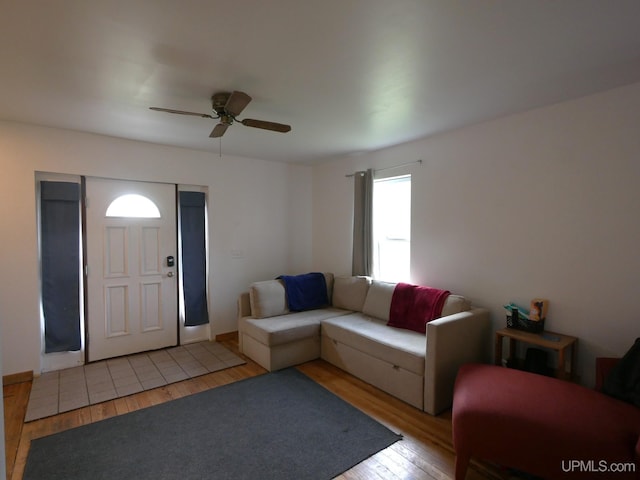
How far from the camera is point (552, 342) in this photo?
247cm

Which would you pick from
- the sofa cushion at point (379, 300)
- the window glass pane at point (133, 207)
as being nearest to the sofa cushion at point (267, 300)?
the sofa cushion at point (379, 300)

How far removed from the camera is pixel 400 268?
403 centimetres

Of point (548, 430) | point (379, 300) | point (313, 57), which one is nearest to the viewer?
point (548, 430)

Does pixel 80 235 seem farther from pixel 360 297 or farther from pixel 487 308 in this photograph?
pixel 487 308

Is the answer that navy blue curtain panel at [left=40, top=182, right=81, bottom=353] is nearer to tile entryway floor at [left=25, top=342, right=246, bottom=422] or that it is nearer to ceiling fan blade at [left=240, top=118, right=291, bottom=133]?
tile entryway floor at [left=25, top=342, right=246, bottom=422]

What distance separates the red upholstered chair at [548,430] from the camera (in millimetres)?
1654

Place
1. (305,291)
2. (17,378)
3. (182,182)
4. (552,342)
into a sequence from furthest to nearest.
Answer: (305,291) < (182,182) < (17,378) < (552,342)

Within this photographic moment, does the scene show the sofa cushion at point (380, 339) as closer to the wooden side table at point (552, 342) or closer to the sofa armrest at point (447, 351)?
the sofa armrest at point (447, 351)

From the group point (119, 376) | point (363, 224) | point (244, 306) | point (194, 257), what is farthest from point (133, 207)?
point (363, 224)

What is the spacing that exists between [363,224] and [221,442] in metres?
2.81

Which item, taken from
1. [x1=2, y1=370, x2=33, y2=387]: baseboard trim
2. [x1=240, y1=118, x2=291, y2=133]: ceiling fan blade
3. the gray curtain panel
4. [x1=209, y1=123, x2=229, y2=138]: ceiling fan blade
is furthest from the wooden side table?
[x1=2, y1=370, x2=33, y2=387]: baseboard trim

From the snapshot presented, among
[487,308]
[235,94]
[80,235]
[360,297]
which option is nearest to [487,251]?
[487,308]

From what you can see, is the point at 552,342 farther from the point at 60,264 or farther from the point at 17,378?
the point at 17,378

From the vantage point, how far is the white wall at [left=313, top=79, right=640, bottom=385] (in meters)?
2.38
